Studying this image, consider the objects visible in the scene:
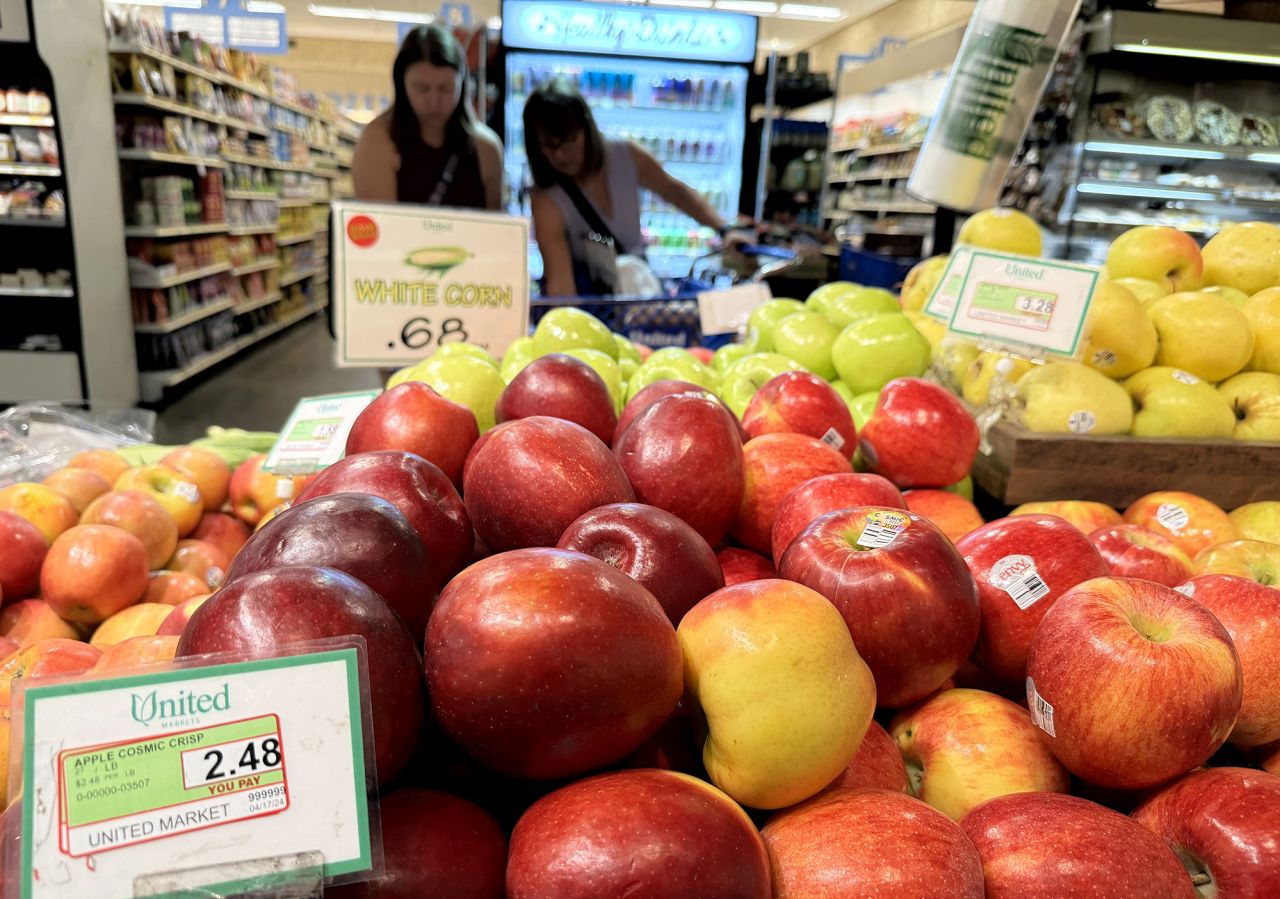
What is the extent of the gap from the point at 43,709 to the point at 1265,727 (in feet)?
3.67

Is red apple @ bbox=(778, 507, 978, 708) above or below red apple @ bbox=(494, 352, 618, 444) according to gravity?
below

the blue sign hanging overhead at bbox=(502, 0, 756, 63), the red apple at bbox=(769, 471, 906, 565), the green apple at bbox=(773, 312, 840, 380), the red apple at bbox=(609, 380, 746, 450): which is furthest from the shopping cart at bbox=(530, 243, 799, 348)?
the blue sign hanging overhead at bbox=(502, 0, 756, 63)

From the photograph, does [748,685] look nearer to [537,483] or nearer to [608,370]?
[537,483]

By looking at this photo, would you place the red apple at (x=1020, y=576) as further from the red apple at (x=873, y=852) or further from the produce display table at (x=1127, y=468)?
the produce display table at (x=1127, y=468)

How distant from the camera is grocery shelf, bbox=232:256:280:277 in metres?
9.04

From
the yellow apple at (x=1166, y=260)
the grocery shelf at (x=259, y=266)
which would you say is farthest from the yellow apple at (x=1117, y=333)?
the grocery shelf at (x=259, y=266)

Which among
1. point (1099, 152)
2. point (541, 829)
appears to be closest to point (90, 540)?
point (541, 829)

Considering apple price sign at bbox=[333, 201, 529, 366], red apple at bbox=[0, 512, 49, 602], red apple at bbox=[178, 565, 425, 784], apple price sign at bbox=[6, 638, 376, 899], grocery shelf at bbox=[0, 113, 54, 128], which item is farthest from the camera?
grocery shelf at bbox=[0, 113, 54, 128]

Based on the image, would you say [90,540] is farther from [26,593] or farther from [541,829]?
[541,829]

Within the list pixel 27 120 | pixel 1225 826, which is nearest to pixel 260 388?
pixel 27 120

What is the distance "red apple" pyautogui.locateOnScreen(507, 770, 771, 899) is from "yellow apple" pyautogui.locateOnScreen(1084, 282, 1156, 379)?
5.14 feet

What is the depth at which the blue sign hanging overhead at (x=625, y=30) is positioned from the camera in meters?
6.04

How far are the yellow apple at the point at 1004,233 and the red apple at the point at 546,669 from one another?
206 cm

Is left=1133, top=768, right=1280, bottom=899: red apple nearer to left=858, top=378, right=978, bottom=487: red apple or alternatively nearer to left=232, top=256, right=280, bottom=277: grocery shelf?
left=858, top=378, right=978, bottom=487: red apple
